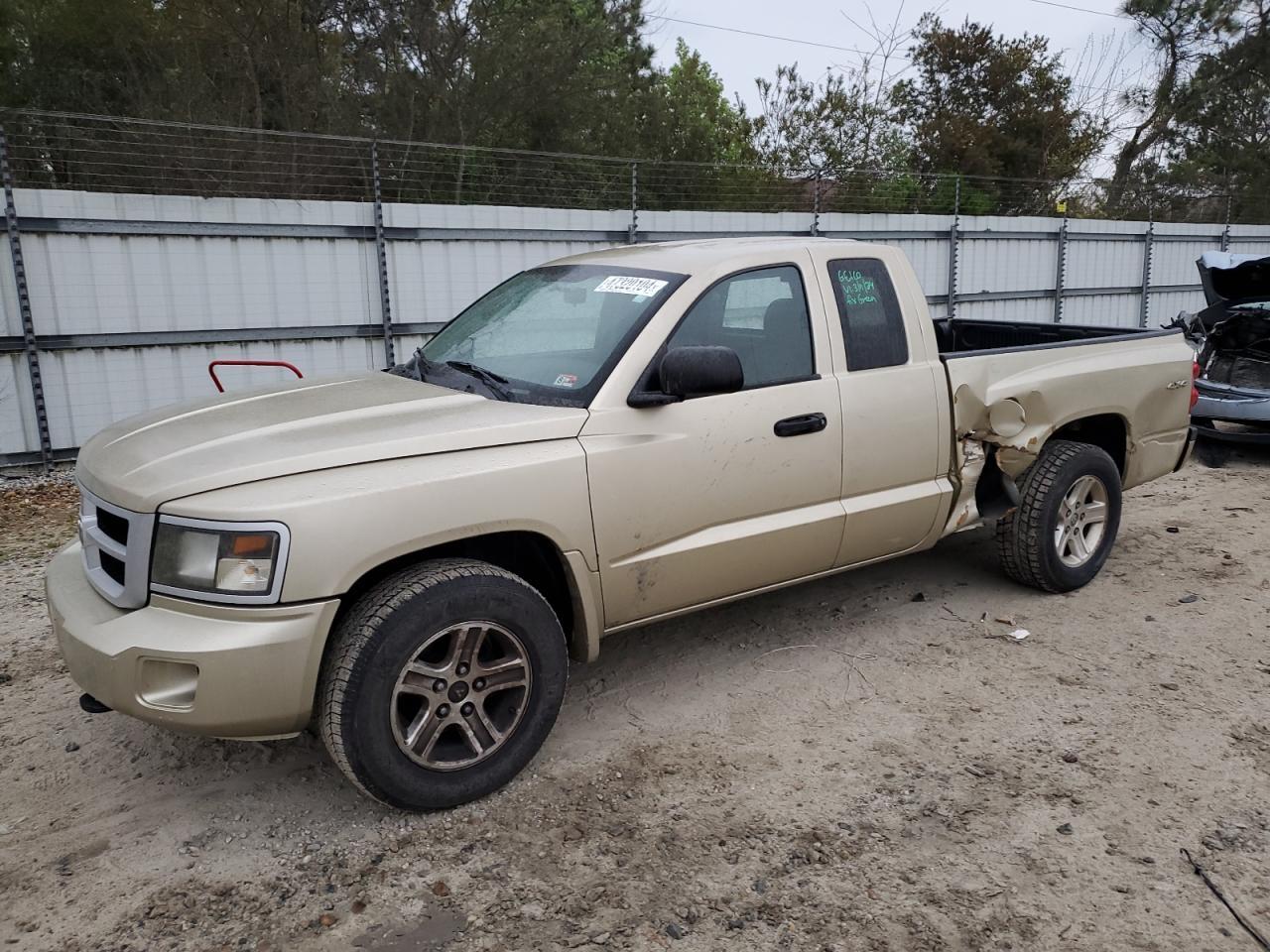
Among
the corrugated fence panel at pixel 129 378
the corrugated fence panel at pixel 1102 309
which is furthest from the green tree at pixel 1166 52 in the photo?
the corrugated fence panel at pixel 129 378

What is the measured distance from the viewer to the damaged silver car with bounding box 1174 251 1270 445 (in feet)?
27.1

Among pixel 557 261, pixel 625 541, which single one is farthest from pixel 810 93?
pixel 625 541

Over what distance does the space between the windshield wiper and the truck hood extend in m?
0.10

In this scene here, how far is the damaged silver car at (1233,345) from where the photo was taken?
827 centimetres

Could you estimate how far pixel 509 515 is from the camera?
10.7ft

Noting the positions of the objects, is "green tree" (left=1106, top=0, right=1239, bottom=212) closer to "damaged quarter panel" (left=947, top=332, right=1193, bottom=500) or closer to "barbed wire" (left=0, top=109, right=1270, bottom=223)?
"barbed wire" (left=0, top=109, right=1270, bottom=223)

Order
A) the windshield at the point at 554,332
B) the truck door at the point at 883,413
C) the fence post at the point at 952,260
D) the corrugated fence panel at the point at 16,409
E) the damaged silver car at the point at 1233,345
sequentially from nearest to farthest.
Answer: the windshield at the point at 554,332, the truck door at the point at 883,413, the corrugated fence panel at the point at 16,409, the damaged silver car at the point at 1233,345, the fence post at the point at 952,260

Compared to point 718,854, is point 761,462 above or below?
above

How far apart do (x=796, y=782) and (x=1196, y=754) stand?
148 centimetres

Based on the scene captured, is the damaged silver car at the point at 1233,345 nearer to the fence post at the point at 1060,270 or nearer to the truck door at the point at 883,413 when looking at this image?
the truck door at the point at 883,413

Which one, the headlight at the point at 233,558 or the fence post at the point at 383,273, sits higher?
the fence post at the point at 383,273

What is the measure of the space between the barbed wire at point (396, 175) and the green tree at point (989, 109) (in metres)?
2.06

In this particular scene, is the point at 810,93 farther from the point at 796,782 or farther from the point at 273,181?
the point at 796,782

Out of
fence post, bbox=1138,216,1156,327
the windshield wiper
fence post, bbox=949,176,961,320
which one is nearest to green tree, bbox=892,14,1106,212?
fence post, bbox=1138,216,1156,327
